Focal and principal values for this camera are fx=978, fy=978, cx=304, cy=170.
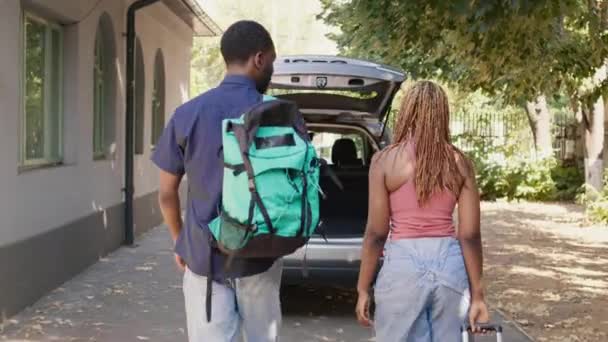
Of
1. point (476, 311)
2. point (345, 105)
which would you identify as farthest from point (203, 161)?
point (345, 105)

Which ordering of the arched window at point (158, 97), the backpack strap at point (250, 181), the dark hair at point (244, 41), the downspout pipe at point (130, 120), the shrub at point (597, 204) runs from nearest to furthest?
1. the backpack strap at point (250, 181)
2. the dark hair at point (244, 41)
3. the downspout pipe at point (130, 120)
4. the arched window at point (158, 97)
5. the shrub at point (597, 204)

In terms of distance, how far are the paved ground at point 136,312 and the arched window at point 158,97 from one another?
592 centimetres

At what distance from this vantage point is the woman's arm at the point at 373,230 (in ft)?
13.2

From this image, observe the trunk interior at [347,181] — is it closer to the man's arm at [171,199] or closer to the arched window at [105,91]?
the arched window at [105,91]

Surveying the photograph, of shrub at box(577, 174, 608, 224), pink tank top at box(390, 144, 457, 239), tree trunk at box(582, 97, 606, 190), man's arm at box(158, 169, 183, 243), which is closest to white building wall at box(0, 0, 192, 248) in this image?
man's arm at box(158, 169, 183, 243)

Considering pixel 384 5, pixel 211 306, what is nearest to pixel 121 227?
pixel 384 5

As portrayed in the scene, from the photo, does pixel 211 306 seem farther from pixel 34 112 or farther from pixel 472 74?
pixel 472 74

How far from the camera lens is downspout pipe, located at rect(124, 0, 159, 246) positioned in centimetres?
1323

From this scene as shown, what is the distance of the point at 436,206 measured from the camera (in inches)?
157

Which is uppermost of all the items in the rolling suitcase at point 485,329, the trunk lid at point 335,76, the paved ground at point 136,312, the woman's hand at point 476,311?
the trunk lid at point 335,76

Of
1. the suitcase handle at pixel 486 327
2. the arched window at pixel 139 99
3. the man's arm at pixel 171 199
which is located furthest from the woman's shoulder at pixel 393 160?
the arched window at pixel 139 99

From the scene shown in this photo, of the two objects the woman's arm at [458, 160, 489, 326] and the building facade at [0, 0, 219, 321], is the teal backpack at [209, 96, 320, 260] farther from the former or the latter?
the building facade at [0, 0, 219, 321]

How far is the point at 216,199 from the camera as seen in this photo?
12.4 feet

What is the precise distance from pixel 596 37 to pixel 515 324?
10.4ft
